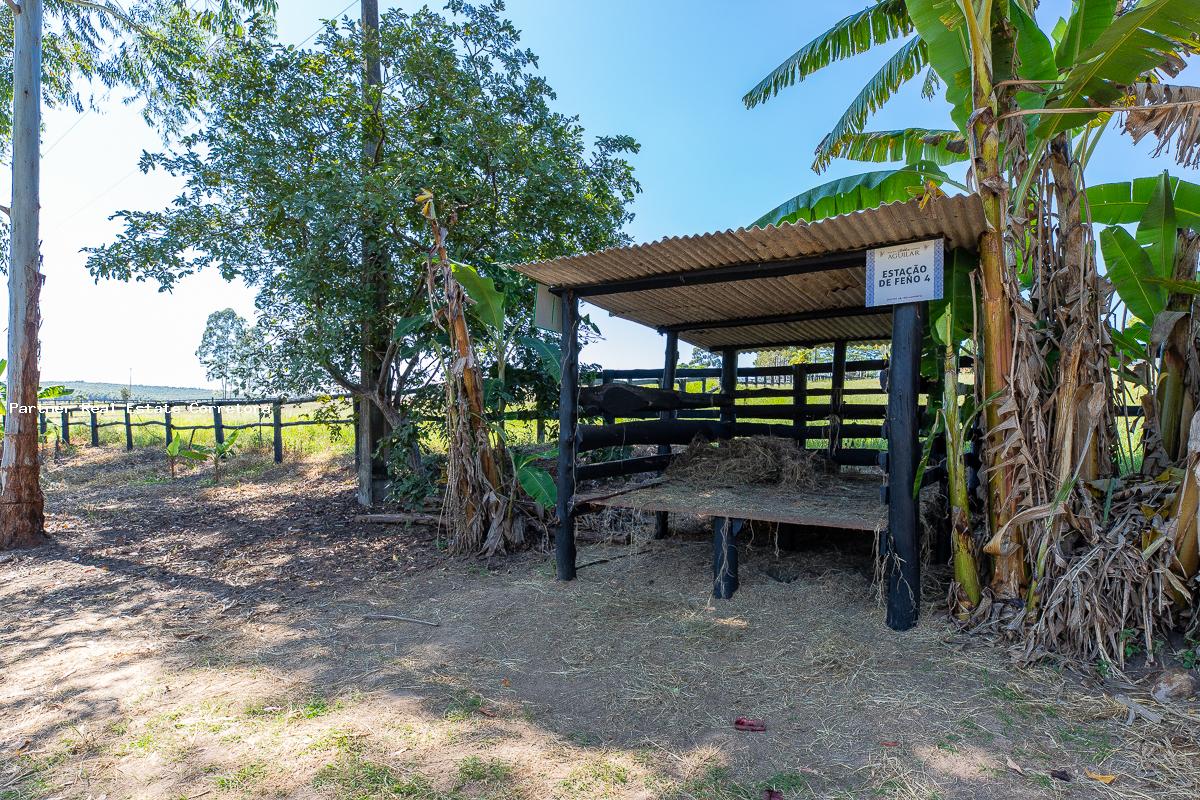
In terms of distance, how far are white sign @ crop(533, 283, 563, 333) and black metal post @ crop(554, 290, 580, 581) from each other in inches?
4.3

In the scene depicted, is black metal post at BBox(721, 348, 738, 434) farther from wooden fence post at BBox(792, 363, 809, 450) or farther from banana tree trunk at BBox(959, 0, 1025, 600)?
banana tree trunk at BBox(959, 0, 1025, 600)

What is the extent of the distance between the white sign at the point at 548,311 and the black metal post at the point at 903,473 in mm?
2588

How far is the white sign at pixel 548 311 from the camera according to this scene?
16.9 ft

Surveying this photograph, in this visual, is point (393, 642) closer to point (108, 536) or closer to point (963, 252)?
point (963, 252)

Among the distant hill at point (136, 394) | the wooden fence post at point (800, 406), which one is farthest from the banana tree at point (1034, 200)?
the distant hill at point (136, 394)

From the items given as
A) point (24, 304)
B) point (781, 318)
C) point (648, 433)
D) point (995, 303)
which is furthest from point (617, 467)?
point (24, 304)

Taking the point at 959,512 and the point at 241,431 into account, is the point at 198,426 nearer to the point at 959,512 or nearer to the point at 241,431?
the point at 241,431

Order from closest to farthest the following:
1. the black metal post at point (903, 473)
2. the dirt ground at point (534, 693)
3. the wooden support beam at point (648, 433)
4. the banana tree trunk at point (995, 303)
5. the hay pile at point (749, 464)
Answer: the dirt ground at point (534, 693) → the banana tree trunk at point (995, 303) → the black metal post at point (903, 473) → the wooden support beam at point (648, 433) → the hay pile at point (749, 464)

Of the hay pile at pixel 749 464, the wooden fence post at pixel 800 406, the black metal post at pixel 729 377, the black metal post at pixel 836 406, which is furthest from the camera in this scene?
the black metal post at pixel 729 377

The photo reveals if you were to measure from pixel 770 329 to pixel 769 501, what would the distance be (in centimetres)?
296

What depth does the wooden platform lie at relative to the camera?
4234mm

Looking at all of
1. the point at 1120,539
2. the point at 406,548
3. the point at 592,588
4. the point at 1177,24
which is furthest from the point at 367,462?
the point at 1177,24

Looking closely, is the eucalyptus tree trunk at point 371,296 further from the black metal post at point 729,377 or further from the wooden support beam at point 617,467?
the black metal post at point 729,377

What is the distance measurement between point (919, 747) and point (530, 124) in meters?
7.08
